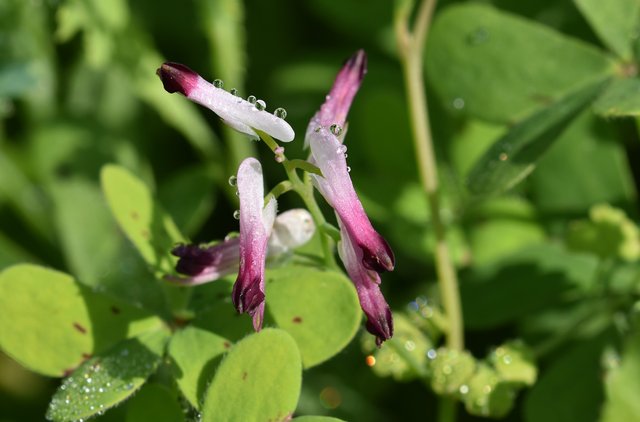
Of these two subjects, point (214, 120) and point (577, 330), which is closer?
point (577, 330)

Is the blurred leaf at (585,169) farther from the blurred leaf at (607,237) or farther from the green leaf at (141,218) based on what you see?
the green leaf at (141,218)

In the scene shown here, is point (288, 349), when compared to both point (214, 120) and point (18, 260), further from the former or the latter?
point (214, 120)

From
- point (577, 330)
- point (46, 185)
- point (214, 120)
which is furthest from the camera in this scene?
point (214, 120)

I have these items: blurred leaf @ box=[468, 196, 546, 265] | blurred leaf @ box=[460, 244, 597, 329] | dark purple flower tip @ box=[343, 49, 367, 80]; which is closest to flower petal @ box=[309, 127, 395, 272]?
dark purple flower tip @ box=[343, 49, 367, 80]

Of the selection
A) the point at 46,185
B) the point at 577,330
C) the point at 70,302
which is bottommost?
the point at 577,330

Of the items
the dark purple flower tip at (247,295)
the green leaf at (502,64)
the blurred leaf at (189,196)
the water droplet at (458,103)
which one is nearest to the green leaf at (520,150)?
the green leaf at (502,64)

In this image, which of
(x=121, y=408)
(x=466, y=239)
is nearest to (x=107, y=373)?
(x=121, y=408)

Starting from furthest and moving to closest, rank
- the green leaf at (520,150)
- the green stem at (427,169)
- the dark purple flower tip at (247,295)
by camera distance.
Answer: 1. the green stem at (427,169)
2. the green leaf at (520,150)
3. the dark purple flower tip at (247,295)

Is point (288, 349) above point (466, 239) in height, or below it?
above
